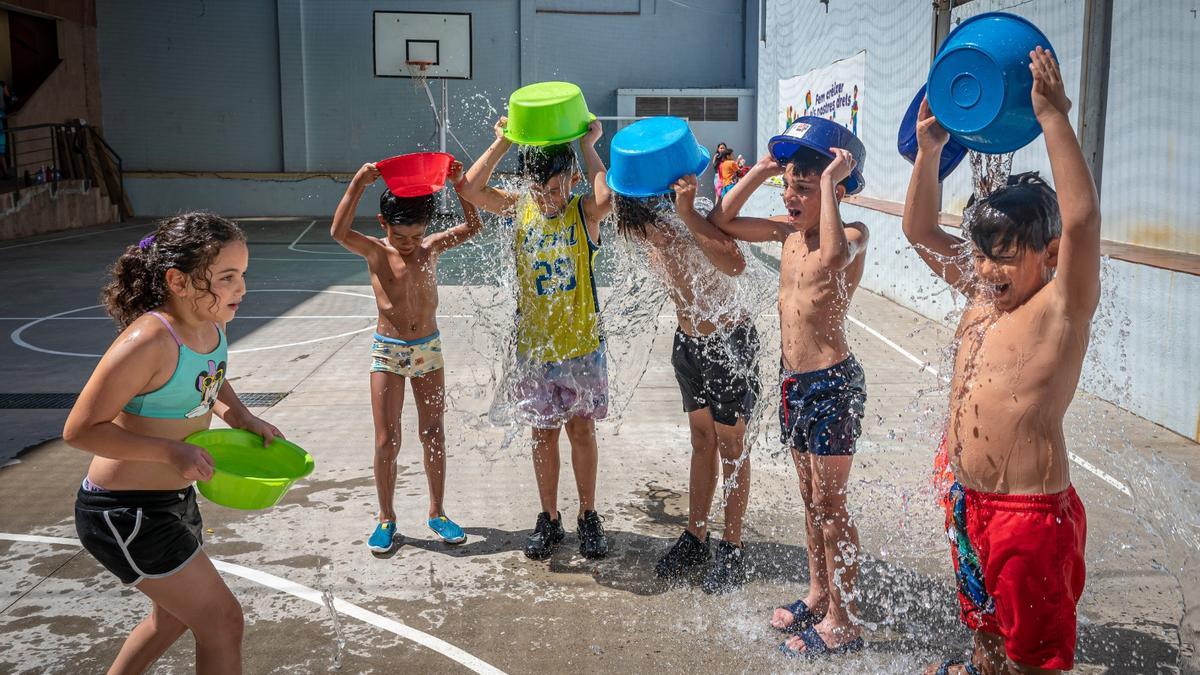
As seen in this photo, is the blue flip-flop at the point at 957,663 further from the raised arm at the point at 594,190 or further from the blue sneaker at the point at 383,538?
the blue sneaker at the point at 383,538

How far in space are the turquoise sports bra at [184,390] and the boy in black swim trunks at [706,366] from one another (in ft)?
5.86

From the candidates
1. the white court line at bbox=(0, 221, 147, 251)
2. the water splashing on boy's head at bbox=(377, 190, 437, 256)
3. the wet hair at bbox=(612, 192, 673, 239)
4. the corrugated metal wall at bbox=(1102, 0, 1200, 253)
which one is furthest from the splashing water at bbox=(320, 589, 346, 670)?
the white court line at bbox=(0, 221, 147, 251)

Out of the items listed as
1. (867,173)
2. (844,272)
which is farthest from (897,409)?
(867,173)

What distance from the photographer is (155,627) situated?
8.87 feet

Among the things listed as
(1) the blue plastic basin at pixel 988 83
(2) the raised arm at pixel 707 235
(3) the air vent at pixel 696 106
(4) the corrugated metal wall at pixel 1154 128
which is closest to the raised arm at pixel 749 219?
(2) the raised arm at pixel 707 235

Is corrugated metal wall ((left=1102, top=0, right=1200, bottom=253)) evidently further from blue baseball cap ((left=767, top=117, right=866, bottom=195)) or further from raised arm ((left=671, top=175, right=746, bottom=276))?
raised arm ((left=671, top=175, right=746, bottom=276))

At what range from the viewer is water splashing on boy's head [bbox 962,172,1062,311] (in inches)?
98.7

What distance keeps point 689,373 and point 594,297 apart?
0.58 metres

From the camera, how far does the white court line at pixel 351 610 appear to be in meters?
3.36

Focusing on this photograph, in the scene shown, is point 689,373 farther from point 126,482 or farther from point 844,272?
point 126,482

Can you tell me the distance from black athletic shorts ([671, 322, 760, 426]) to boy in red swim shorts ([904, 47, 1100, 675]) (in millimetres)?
1283

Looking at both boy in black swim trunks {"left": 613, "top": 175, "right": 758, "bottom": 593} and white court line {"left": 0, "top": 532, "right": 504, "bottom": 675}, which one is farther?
boy in black swim trunks {"left": 613, "top": 175, "right": 758, "bottom": 593}

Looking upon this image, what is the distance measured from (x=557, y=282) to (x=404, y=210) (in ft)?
2.52

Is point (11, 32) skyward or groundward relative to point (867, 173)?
Result: skyward
